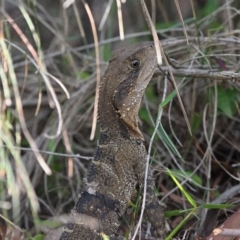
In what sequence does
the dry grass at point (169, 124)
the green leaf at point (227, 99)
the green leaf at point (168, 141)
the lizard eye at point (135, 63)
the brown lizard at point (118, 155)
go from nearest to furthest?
the green leaf at point (168, 141) → the brown lizard at point (118, 155) → the lizard eye at point (135, 63) → the dry grass at point (169, 124) → the green leaf at point (227, 99)

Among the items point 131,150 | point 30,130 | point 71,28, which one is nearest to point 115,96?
point 131,150

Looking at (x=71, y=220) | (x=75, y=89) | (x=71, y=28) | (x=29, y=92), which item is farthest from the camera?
(x=71, y=28)

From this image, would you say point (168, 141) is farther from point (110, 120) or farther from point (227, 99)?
point (227, 99)

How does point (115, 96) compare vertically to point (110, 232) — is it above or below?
above

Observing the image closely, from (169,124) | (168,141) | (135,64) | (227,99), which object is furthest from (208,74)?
(169,124)

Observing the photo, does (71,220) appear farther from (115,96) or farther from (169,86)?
(169,86)

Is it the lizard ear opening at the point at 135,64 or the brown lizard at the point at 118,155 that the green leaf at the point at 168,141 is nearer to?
the brown lizard at the point at 118,155

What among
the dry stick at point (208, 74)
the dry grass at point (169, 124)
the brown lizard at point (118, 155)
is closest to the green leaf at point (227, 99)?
the dry grass at point (169, 124)

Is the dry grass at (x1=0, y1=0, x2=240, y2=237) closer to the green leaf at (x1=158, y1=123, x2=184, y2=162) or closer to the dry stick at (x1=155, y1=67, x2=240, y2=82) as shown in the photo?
the dry stick at (x1=155, y1=67, x2=240, y2=82)
